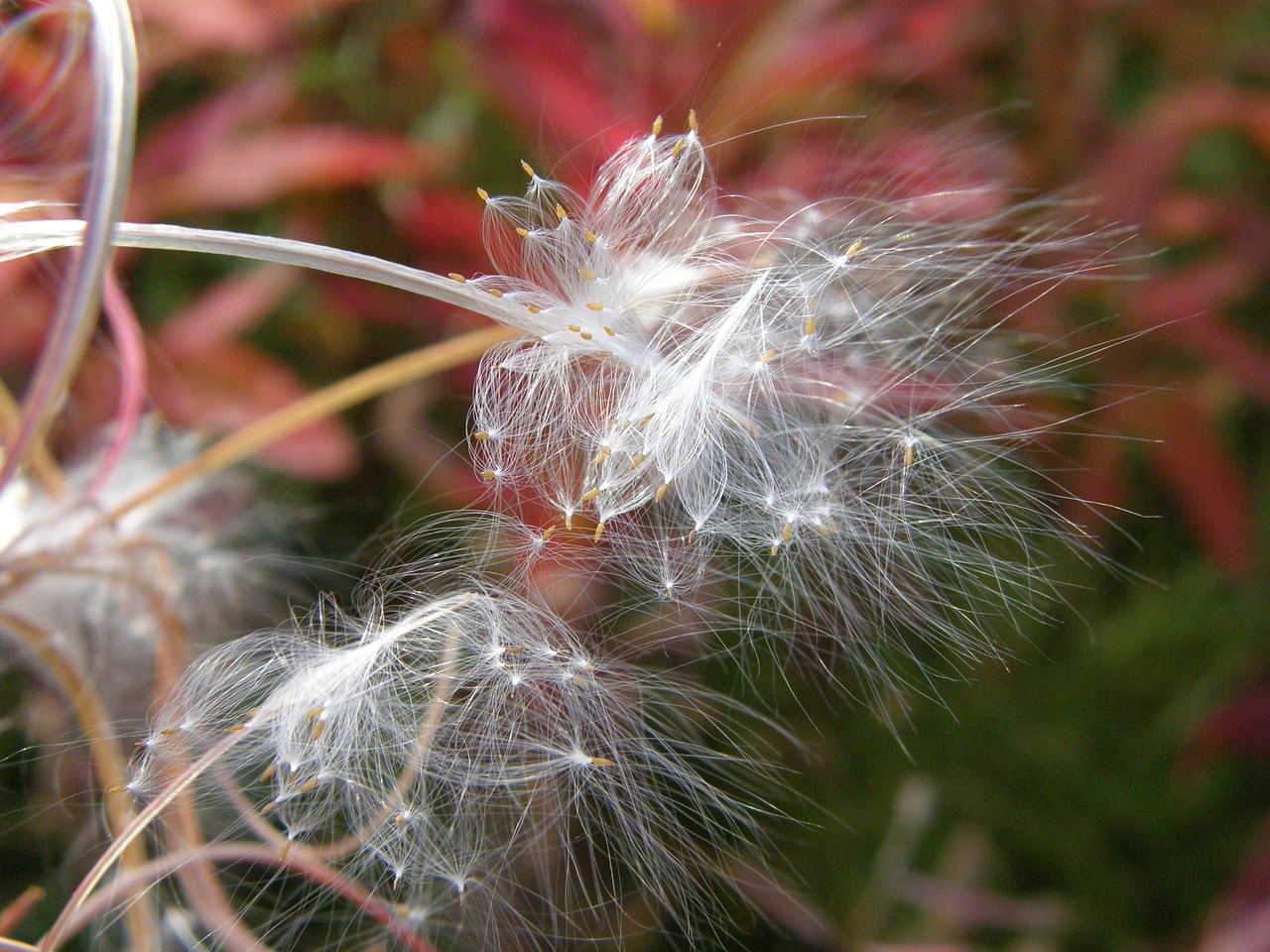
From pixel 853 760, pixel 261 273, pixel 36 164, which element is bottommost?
pixel 853 760

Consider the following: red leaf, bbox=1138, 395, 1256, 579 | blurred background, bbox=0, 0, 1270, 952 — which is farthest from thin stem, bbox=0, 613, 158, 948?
red leaf, bbox=1138, 395, 1256, 579

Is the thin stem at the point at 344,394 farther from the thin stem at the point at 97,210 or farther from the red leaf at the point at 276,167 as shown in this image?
the red leaf at the point at 276,167

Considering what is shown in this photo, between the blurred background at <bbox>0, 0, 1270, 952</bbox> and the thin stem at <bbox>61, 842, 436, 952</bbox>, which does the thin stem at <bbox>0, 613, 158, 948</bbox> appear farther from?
the blurred background at <bbox>0, 0, 1270, 952</bbox>

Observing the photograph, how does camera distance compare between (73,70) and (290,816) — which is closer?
(290,816)

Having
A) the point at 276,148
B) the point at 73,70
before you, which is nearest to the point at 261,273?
the point at 276,148

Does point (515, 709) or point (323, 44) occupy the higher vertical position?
point (323, 44)

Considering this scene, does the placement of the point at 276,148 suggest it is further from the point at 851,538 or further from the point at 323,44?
the point at 851,538

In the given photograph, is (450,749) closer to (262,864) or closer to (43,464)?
(262,864)

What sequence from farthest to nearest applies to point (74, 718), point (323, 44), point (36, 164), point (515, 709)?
point (323, 44) < point (36, 164) < point (74, 718) < point (515, 709)
